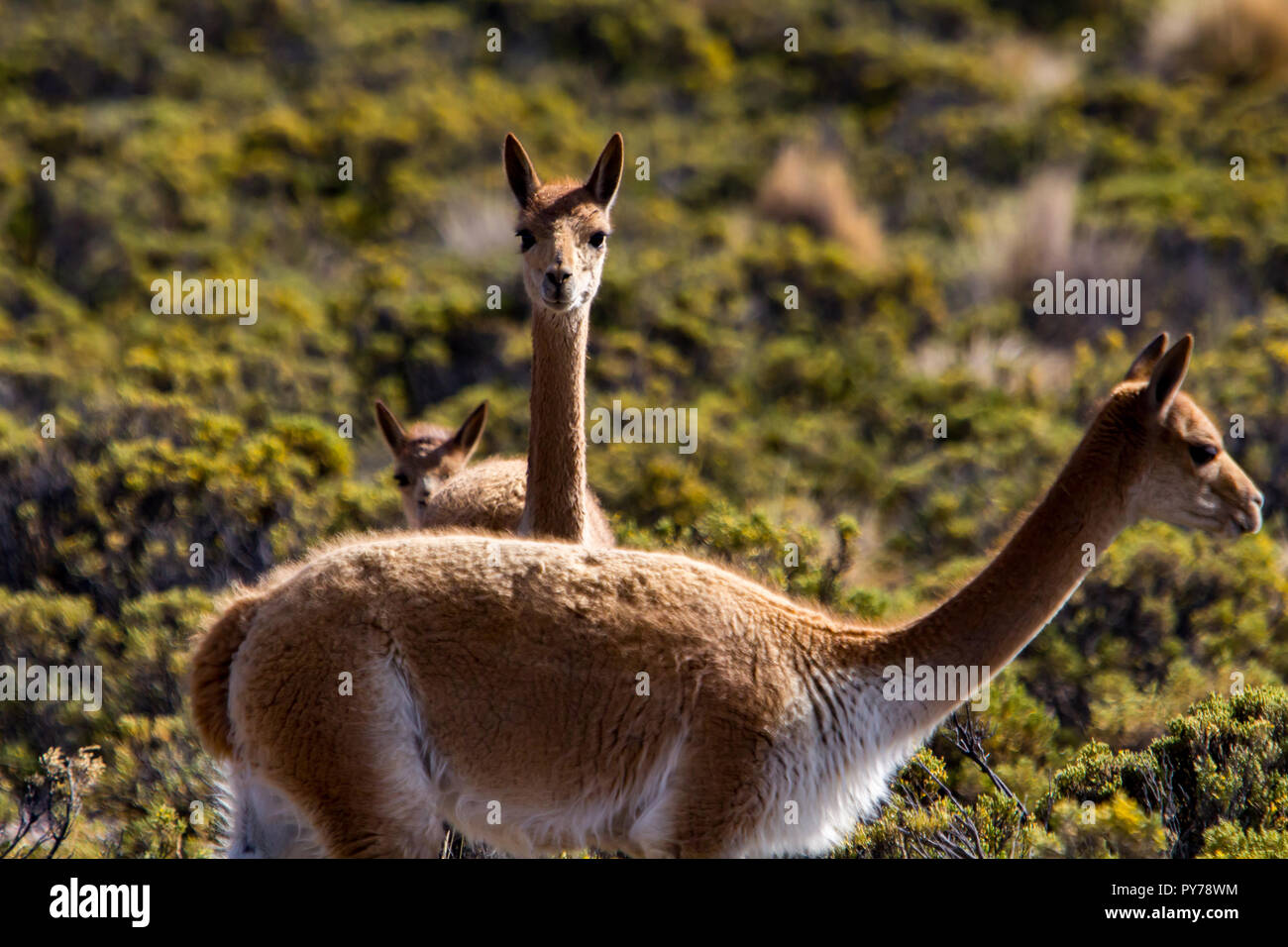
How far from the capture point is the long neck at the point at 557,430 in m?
5.61

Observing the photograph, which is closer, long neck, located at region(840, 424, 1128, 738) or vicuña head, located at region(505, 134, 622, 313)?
long neck, located at region(840, 424, 1128, 738)

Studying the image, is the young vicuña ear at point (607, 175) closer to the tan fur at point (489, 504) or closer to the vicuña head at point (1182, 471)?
the tan fur at point (489, 504)

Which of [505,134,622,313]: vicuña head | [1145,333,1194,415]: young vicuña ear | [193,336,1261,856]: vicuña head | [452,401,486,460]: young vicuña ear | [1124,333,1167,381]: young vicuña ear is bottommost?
[193,336,1261,856]: vicuña head

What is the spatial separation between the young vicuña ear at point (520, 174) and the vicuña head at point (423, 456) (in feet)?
6.22

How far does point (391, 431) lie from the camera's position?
792 cm

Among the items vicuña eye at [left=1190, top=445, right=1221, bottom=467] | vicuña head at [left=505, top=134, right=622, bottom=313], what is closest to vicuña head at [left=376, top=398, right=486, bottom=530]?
vicuña head at [left=505, top=134, right=622, bottom=313]

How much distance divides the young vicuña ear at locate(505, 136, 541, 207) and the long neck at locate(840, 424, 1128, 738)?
2704 millimetres

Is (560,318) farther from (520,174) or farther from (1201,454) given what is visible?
(1201,454)

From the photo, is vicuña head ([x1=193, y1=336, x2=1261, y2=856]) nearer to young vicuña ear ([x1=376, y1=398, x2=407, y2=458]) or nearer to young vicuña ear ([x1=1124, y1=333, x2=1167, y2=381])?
young vicuña ear ([x1=1124, y1=333, x2=1167, y2=381])

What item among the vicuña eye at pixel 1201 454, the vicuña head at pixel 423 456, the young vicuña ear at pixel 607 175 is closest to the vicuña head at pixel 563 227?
the young vicuña ear at pixel 607 175

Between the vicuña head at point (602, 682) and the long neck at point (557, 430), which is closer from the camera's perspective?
the vicuña head at point (602, 682)

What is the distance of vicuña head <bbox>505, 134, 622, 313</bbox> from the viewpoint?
5.57 m

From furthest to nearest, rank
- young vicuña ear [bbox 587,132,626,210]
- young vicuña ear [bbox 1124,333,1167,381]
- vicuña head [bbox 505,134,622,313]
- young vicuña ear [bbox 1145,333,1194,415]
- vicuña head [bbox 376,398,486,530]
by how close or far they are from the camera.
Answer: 1. vicuña head [bbox 376,398,486,530]
2. young vicuña ear [bbox 587,132,626,210]
3. vicuña head [bbox 505,134,622,313]
4. young vicuña ear [bbox 1124,333,1167,381]
5. young vicuña ear [bbox 1145,333,1194,415]
